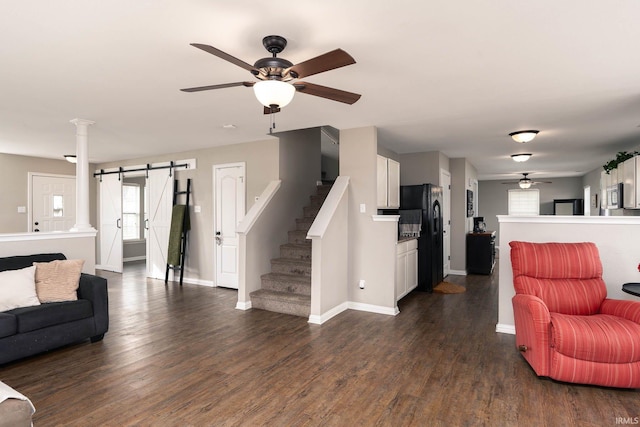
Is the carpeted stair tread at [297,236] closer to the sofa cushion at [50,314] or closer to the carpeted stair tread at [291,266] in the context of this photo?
the carpeted stair tread at [291,266]

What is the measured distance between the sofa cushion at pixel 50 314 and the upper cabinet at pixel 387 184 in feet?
11.8

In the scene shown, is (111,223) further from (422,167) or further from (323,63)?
(323,63)

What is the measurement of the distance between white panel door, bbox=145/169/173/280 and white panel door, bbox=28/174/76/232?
2.16 metres

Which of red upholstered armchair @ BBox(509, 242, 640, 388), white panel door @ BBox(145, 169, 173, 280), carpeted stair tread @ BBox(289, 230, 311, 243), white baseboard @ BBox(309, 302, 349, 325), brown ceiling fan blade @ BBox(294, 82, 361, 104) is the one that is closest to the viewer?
brown ceiling fan blade @ BBox(294, 82, 361, 104)

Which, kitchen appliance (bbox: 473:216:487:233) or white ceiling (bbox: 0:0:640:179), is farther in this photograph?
kitchen appliance (bbox: 473:216:487:233)

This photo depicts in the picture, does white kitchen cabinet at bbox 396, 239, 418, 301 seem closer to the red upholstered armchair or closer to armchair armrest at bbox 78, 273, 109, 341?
the red upholstered armchair

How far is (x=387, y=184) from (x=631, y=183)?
3187mm

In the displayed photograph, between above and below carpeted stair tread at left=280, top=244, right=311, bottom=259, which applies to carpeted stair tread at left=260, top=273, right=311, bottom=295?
below

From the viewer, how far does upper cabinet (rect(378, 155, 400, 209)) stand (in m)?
4.96

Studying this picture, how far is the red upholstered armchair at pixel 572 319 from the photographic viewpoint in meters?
2.55

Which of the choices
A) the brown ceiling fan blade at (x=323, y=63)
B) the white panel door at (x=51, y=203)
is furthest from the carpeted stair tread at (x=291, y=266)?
the white panel door at (x=51, y=203)

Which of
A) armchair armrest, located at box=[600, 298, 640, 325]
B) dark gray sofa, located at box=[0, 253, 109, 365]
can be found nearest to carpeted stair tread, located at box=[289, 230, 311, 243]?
dark gray sofa, located at box=[0, 253, 109, 365]

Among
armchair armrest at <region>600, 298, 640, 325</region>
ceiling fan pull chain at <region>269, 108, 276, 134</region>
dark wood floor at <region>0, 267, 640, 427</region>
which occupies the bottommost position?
dark wood floor at <region>0, 267, 640, 427</region>

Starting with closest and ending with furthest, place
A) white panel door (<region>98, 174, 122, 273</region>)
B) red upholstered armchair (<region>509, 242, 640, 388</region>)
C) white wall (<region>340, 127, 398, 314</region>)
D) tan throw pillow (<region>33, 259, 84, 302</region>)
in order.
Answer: red upholstered armchair (<region>509, 242, 640, 388</region>)
tan throw pillow (<region>33, 259, 84, 302</region>)
white wall (<region>340, 127, 398, 314</region>)
white panel door (<region>98, 174, 122, 273</region>)
